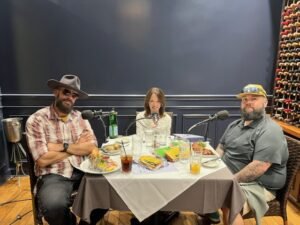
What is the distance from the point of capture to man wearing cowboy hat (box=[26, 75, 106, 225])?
1759 mm

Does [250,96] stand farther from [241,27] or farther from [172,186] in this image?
[241,27]

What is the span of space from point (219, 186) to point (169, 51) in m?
2.13


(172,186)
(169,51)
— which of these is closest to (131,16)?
(169,51)

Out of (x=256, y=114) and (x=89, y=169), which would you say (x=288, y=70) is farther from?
(x=89, y=169)

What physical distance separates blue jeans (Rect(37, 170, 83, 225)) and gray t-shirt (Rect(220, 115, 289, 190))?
1.30 m

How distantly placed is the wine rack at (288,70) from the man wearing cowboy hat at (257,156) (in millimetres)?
984

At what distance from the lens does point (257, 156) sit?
72.3 inches

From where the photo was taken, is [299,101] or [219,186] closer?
[219,186]

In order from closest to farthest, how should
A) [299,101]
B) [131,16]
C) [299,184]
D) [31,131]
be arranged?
1. [31,131]
2. [299,184]
3. [299,101]
4. [131,16]

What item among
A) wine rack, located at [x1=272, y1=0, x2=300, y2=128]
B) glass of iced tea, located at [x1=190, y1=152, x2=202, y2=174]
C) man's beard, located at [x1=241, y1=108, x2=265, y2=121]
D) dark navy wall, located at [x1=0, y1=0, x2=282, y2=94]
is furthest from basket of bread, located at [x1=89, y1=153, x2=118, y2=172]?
wine rack, located at [x1=272, y1=0, x2=300, y2=128]

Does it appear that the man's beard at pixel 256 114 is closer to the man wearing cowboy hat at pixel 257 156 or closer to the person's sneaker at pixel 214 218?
the man wearing cowboy hat at pixel 257 156

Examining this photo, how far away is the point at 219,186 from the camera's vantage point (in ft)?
4.83

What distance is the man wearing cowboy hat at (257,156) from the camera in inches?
70.9

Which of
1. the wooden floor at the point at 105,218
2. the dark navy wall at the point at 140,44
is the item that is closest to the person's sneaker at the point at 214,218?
the wooden floor at the point at 105,218
